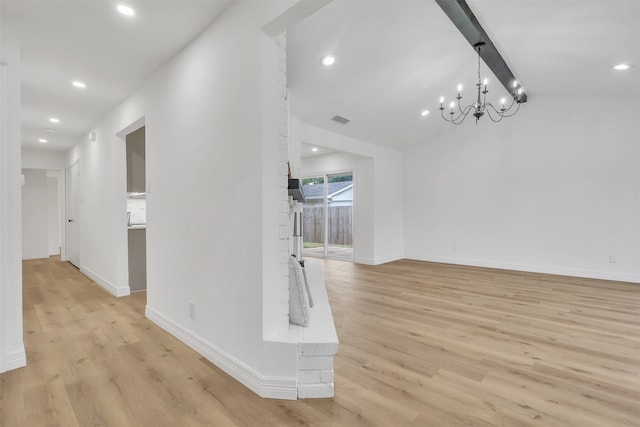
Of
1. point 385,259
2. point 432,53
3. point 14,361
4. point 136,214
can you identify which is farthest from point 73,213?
point 432,53

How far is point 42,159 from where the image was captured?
6.51 meters

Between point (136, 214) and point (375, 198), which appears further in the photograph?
point (375, 198)

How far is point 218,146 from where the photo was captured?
7.11 feet

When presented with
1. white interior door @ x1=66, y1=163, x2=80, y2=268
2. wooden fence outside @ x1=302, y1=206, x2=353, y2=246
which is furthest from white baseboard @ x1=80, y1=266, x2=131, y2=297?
wooden fence outside @ x1=302, y1=206, x2=353, y2=246

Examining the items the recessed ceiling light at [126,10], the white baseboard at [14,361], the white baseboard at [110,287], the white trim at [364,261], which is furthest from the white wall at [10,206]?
the white trim at [364,261]

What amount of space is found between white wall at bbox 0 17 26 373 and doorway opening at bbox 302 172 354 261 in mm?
5501

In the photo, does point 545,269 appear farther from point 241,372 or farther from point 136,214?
point 136,214

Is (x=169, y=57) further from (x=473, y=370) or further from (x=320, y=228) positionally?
(x=320, y=228)

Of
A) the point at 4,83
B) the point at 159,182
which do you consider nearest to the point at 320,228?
the point at 159,182

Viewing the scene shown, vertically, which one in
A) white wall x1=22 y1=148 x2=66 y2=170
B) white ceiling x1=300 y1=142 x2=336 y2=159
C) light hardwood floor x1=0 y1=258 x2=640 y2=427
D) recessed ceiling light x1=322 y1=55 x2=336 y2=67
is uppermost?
recessed ceiling light x1=322 y1=55 x2=336 y2=67

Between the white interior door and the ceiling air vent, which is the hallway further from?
the ceiling air vent

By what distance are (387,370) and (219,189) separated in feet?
5.63

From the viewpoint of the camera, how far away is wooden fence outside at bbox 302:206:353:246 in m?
7.17

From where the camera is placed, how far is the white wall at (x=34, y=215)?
7.26 m
